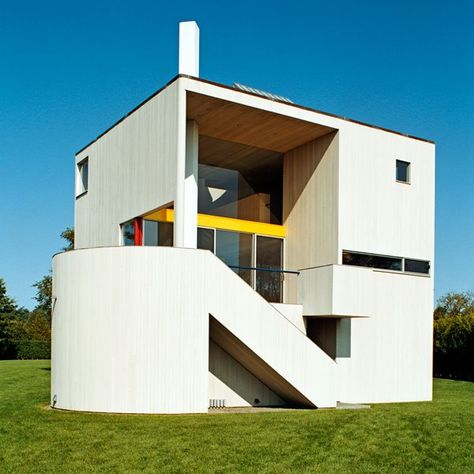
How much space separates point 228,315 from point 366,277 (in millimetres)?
4640

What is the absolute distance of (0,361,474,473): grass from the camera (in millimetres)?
8701

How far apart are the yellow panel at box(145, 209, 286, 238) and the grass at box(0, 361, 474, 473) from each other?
526cm

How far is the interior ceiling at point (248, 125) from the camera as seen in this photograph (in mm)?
14969

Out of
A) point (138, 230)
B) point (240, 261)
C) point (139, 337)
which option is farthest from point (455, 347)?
point (139, 337)

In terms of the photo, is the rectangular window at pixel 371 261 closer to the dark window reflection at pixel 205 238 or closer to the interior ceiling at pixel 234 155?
the dark window reflection at pixel 205 238

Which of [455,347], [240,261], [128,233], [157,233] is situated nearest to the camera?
[157,233]

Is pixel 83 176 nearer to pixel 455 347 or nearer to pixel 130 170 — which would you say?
pixel 130 170

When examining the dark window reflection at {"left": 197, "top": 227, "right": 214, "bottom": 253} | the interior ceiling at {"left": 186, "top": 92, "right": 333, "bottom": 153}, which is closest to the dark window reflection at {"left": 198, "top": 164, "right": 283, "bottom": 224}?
the dark window reflection at {"left": 197, "top": 227, "right": 214, "bottom": 253}

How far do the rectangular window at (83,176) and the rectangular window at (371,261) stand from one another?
822 cm

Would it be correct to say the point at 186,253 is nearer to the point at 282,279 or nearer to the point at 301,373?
the point at 301,373

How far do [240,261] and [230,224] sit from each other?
1028mm

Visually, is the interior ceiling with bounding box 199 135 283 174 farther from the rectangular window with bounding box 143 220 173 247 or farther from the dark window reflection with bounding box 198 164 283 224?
the rectangular window with bounding box 143 220 173 247

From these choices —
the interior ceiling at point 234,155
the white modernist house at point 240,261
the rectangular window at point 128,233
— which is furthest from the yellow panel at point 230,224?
the interior ceiling at point 234,155

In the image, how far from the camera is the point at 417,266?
693 inches
